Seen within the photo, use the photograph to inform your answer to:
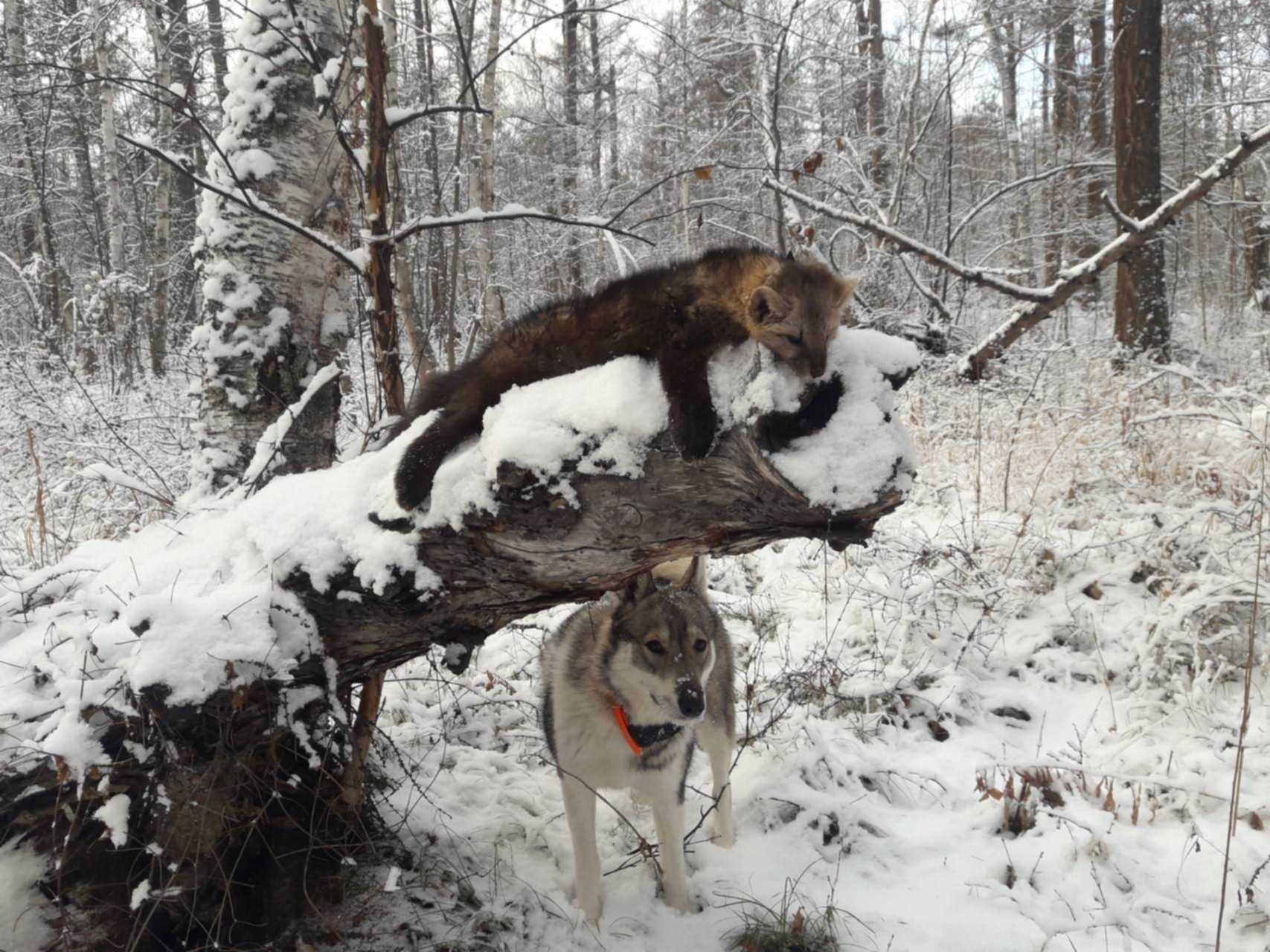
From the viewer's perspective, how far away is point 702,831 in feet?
12.6

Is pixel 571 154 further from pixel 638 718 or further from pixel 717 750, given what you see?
pixel 638 718

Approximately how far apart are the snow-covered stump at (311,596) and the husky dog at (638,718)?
1.09 m

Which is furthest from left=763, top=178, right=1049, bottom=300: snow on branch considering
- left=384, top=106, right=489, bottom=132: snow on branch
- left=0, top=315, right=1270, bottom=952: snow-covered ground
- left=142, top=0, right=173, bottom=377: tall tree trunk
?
left=142, top=0, right=173, bottom=377: tall tree trunk

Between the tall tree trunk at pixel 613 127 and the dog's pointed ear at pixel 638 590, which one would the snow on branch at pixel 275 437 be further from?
the tall tree trunk at pixel 613 127

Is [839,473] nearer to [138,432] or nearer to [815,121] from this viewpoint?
[138,432]

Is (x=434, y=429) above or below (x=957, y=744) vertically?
above

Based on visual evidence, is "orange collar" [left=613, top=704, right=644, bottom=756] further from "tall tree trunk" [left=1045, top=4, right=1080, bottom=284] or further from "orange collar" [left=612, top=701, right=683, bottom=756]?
"tall tree trunk" [left=1045, top=4, right=1080, bottom=284]

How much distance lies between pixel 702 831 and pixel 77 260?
26.9 metres

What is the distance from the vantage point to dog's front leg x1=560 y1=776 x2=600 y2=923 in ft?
10.5

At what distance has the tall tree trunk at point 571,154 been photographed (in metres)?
16.8

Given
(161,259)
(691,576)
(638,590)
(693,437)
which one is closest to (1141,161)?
(691,576)

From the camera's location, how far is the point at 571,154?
20.4 metres

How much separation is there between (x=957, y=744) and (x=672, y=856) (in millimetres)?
1906

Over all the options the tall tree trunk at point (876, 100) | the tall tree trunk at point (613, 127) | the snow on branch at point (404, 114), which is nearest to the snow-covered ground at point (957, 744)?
the snow on branch at point (404, 114)
